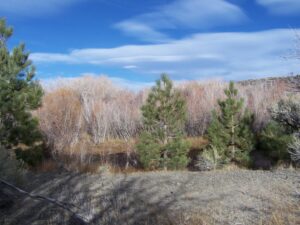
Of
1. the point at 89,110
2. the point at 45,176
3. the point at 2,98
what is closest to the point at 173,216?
the point at 45,176

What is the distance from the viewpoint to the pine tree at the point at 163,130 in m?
15.4

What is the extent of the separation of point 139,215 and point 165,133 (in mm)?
8993

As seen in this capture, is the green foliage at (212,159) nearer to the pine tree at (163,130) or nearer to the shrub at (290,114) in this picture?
the pine tree at (163,130)

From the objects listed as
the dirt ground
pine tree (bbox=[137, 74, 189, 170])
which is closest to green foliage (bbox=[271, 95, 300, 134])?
pine tree (bbox=[137, 74, 189, 170])

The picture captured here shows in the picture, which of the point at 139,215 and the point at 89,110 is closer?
the point at 139,215

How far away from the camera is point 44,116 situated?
Result: 2278 cm

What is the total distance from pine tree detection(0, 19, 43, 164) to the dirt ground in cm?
487

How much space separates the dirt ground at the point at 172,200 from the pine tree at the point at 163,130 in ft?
17.7

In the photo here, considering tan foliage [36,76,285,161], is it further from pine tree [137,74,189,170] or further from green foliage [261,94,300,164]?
green foliage [261,94,300,164]

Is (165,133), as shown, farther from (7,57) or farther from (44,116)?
(44,116)

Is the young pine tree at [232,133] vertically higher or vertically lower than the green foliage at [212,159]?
higher

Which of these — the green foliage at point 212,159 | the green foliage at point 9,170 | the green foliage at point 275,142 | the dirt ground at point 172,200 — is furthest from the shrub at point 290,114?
the green foliage at point 9,170

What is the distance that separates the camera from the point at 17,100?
14.4 meters

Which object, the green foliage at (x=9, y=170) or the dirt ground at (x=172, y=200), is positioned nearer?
the dirt ground at (x=172, y=200)
